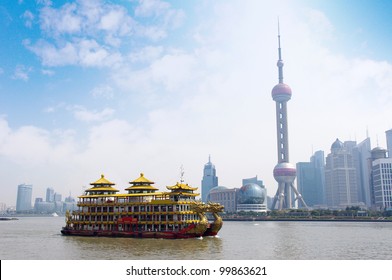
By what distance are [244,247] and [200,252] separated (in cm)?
813

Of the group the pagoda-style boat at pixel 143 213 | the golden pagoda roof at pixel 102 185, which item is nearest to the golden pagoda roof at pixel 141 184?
the pagoda-style boat at pixel 143 213

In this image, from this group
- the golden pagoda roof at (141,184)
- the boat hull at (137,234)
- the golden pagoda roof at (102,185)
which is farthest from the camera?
the golden pagoda roof at (102,185)

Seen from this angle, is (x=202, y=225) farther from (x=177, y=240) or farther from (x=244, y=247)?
(x=244, y=247)

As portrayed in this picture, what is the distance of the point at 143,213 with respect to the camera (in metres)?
58.2

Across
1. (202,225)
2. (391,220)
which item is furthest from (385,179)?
(202,225)

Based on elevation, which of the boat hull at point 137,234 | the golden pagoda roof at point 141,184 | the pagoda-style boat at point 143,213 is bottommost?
the boat hull at point 137,234

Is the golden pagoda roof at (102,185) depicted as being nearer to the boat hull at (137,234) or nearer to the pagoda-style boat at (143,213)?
the pagoda-style boat at (143,213)

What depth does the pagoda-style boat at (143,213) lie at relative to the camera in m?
56.0

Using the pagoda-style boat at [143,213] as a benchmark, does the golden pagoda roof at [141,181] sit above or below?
above

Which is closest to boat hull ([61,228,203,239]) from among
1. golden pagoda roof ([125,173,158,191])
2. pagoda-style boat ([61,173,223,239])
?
pagoda-style boat ([61,173,223,239])

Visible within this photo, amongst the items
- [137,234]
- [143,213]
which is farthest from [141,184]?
[137,234]

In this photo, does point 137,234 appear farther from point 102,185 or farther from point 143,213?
point 102,185

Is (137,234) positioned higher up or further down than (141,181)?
further down

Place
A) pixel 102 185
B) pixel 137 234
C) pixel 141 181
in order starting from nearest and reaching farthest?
pixel 137 234 < pixel 141 181 < pixel 102 185
